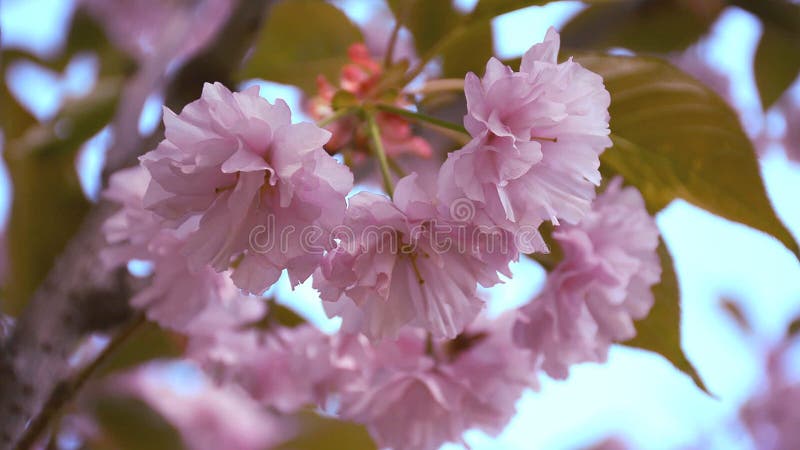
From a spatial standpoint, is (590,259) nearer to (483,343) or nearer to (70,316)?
(483,343)

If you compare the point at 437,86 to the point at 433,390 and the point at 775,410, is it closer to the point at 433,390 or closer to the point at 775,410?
the point at 433,390

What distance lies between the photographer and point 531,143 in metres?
0.45

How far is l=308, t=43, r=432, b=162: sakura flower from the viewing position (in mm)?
676

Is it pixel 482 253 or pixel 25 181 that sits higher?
pixel 482 253

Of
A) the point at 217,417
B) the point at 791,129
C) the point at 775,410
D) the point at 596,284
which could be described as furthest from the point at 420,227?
the point at 775,410

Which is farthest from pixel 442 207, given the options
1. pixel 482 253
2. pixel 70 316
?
pixel 70 316

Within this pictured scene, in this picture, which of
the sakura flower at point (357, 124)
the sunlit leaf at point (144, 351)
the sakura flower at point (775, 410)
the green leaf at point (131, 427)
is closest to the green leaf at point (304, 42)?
the sakura flower at point (357, 124)

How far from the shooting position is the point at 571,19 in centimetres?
117

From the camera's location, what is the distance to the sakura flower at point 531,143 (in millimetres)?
433

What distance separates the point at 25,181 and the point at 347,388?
2.26 ft

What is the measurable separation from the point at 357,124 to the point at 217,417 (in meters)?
1.58

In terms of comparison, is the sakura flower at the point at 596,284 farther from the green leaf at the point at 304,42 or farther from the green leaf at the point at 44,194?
the green leaf at the point at 44,194

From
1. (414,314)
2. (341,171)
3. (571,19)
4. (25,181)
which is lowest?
(25,181)

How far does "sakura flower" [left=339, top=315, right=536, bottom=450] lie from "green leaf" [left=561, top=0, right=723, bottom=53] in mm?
621
